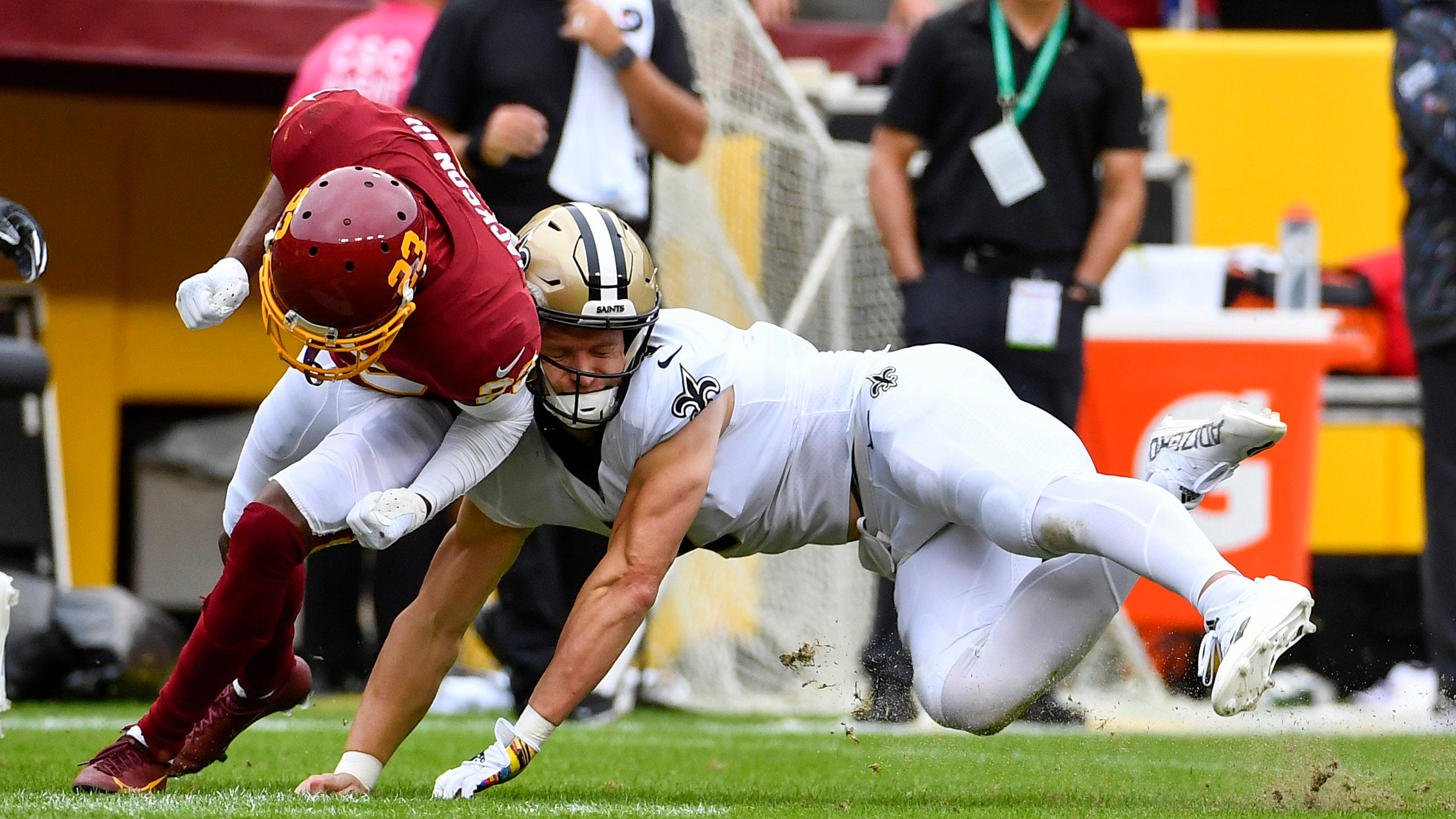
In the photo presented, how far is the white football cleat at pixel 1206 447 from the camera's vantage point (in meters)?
3.67

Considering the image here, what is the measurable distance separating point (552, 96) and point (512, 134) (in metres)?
0.27

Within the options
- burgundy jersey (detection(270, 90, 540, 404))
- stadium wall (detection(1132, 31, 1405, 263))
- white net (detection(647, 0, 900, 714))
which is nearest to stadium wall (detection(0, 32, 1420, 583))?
stadium wall (detection(1132, 31, 1405, 263))

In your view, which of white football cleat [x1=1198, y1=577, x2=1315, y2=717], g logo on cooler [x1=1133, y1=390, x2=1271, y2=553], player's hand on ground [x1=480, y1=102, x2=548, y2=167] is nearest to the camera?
white football cleat [x1=1198, y1=577, x2=1315, y2=717]

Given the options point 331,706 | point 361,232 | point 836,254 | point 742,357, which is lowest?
point 331,706

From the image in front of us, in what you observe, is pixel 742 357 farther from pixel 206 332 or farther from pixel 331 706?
pixel 206 332

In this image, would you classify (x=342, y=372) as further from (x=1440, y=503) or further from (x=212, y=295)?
(x=1440, y=503)

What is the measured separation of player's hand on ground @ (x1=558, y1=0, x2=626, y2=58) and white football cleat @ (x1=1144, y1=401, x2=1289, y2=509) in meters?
1.99

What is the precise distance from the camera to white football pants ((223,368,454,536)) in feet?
11.3

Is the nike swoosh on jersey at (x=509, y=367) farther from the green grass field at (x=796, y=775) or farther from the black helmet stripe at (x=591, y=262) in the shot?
the green grass field at (x=796, y=775)

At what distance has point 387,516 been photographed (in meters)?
3.33

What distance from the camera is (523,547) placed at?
5.33 m

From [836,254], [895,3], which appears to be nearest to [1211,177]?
[895,3]

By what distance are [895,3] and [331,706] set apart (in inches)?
148

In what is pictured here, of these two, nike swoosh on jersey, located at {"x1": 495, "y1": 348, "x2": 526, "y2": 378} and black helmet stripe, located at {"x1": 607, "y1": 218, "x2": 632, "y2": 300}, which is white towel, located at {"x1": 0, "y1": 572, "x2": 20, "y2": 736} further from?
black helmet stripe, located at {"x1": 607, "y1": 218, "x2": 632, "y2": 300}
